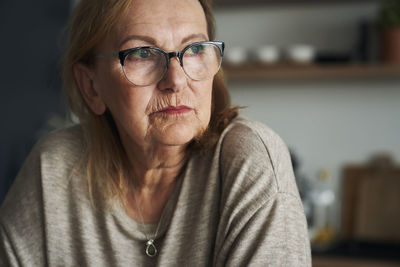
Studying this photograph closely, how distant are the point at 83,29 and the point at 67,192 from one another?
1.41 feet

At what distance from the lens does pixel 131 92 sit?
1.06m

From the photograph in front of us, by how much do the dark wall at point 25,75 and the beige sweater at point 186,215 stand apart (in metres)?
1.21

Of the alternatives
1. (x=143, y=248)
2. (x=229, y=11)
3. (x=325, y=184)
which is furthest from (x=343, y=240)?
(x=143, y=248)

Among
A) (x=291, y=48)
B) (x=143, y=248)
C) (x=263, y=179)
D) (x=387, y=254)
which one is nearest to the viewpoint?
(x=263, y=179)

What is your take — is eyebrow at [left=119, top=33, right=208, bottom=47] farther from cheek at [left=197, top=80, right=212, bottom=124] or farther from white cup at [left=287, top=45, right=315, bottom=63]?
white cup at [left=287, top=45, right=315, bottom=63]

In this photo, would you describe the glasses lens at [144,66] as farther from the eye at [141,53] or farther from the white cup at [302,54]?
the white cup at [302,54]

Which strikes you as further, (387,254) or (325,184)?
(325,184)

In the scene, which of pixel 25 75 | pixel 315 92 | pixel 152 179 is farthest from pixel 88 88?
pixel 315 92

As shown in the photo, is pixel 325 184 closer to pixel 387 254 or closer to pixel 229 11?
pixel 387 254

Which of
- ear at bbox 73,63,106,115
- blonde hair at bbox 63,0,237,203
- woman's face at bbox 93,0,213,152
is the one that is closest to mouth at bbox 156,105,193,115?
woman's face at bbox 93,0,213,152

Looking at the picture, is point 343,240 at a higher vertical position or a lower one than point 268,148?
lower

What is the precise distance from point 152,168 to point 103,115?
22 cm

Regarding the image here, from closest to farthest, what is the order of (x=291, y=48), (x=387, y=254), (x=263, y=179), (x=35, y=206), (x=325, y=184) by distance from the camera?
1. (x=263, y=179)
2. (x=35, y=206)
3. (x=387, y=254)
4. (x=291, y=48)
5. (x=325, y=184)

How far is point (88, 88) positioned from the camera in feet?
4.09
